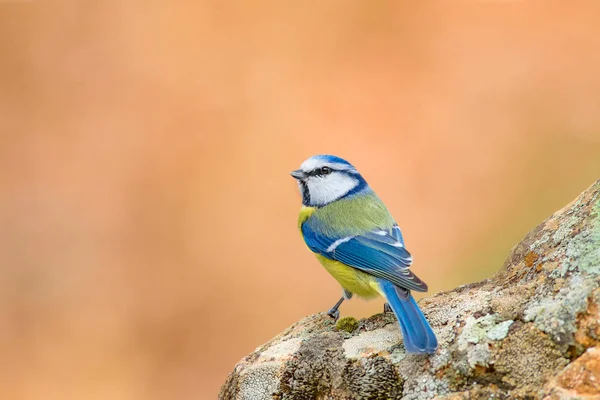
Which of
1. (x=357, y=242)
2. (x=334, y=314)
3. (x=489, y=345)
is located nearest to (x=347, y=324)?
(x=334, y=314)

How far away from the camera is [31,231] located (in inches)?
293

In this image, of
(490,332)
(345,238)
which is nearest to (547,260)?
(490,332)

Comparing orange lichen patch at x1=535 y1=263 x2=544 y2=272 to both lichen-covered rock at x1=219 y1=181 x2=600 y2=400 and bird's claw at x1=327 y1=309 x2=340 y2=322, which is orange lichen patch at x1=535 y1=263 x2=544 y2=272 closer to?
lichen-covered rock at x1=219 y1=181 x2=600 y2=400

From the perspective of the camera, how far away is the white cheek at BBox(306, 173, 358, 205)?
147 inches

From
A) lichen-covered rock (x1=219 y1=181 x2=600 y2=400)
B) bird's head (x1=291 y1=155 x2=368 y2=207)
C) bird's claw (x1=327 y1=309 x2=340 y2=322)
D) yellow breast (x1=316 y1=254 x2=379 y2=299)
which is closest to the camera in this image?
lichen-covered rock (x1=219 y1=181 x2=600 y2=400)

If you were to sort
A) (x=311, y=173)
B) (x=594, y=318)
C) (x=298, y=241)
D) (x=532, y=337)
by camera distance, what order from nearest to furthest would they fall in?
1. (x=594, y=318)
2. (x=532, y=337)
3. (x=311, y=173)
4. (x=298, y=241)

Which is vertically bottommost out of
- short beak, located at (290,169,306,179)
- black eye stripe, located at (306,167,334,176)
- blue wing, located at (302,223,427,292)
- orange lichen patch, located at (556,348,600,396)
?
orange lichen patch, located at (556,348,600,396)

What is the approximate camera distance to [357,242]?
3.22 meters

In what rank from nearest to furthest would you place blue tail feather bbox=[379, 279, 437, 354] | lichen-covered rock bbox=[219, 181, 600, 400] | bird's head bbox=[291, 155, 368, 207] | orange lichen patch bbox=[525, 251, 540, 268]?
lichen-covered rock bbox=[219, 181, 600, 400] → blue tail feather bbox=[379, 279, 437, 354] → orange lichen patch bbox=[525, 251, 540, 268] → bird's head bbox=[291, 155, 368, 207]

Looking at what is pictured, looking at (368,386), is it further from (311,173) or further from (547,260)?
(311,173)

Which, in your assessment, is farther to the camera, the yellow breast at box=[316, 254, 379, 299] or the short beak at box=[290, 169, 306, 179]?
the short beak at box=[290, 169, 306, 179]

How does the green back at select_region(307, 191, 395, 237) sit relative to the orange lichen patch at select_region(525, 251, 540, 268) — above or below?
above

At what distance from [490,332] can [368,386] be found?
1.62 ft

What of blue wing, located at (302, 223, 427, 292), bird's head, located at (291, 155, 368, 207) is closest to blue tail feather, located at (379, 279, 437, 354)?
blue wing, located at (302, 223, 427, 292)
